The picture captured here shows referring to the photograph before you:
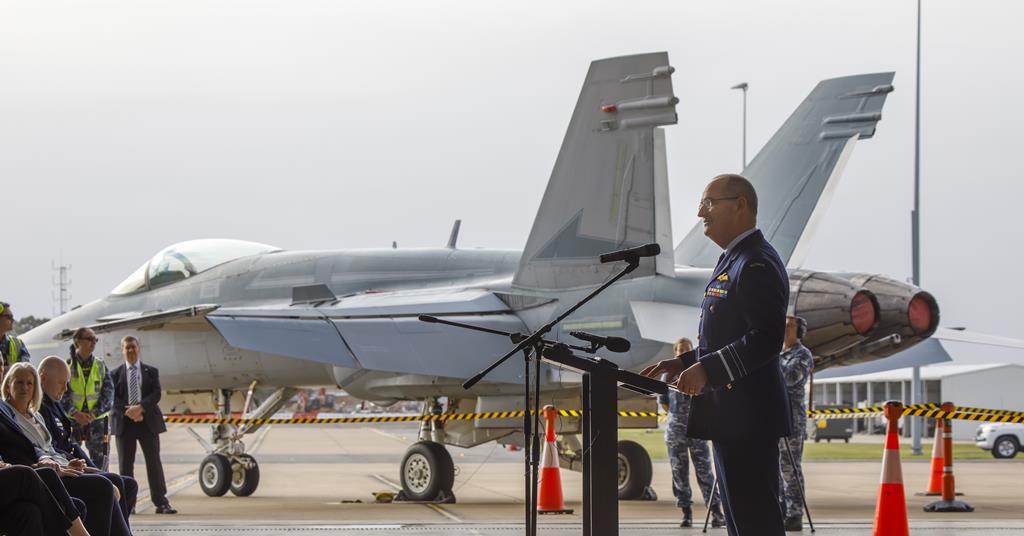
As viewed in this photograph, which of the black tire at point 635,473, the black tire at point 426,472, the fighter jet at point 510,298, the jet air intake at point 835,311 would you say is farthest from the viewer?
the black tire at point 635,473

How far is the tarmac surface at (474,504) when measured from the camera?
9.61 m

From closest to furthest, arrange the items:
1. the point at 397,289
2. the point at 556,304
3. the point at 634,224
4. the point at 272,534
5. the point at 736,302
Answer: the point at 736,302, the point at 272,534, the point at 634,224, the point at 556,304, the point at 397,289

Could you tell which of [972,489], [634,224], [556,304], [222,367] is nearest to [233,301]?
[222,367]

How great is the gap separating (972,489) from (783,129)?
5752 millimetres

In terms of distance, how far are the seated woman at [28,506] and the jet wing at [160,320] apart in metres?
7.66

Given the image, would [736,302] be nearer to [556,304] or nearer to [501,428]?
[556,304]

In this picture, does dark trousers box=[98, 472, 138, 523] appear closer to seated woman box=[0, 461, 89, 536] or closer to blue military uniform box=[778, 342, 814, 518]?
seated woman box=[0, 461, 89, 536]

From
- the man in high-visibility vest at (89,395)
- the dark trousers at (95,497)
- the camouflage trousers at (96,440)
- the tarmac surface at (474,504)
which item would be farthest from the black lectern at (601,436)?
the camouflage trousers at (96,440)

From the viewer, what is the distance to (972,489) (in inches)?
632

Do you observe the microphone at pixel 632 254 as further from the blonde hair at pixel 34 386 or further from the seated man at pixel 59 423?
the seated man at pixel 59 423

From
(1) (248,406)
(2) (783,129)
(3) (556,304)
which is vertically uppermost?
(2) (783,129)

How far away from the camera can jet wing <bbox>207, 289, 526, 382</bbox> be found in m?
12.6

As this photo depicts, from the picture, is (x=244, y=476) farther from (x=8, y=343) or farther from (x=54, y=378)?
(x=54, y=378)

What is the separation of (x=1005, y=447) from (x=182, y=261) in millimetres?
19811
